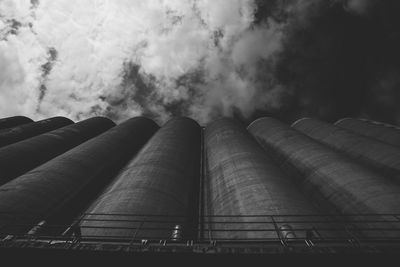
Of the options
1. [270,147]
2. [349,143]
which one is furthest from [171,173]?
[349,143]

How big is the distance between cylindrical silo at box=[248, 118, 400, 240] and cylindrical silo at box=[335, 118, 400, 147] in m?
8.97

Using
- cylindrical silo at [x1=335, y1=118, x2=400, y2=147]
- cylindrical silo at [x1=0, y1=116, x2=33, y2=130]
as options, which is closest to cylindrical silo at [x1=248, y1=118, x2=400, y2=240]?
cylindrical silo at [x1=335, y1=118, x2=400, y2=147]

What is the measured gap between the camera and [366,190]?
482 inches

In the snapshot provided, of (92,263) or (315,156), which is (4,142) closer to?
(92,263)

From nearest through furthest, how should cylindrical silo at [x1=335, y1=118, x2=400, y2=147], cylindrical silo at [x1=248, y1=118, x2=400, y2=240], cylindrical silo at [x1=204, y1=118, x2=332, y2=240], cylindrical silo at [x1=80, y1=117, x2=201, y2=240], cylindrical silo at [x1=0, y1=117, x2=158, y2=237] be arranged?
cylindrical silo at [x1=204, y1=118, x2=332, y2=240] → cylindrical silo at [x1=80, y1=117, x2=201, y2=240] → cylindrical silo at [x1=0, y1=117, x2=158, y2=237] → cylindrical silo at [x1=248, y1=118, x2=400, y2=240] → cylindrical silo at [x1=335, y1=118, x2=400, y2=147]

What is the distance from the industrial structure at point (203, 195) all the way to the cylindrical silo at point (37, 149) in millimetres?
85

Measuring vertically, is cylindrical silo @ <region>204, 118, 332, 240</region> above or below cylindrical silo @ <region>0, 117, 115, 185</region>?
below

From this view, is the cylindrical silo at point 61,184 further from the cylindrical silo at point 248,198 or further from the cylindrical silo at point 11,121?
the cylindrical silo at point 11,121

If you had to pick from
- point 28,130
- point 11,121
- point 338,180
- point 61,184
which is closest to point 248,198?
point 338,180

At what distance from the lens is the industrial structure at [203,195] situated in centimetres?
745

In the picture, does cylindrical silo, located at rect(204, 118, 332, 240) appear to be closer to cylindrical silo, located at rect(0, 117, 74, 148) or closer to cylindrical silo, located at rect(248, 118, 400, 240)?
cylindrical silo, located at rect(248, 118, 400, 240)

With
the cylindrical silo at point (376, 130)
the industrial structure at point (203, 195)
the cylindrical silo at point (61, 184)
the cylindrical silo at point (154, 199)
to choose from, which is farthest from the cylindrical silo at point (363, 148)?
the cylindrical silo at point (61, 184)

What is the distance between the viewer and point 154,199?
12.4 m

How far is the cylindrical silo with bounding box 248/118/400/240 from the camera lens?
38.0 feet
